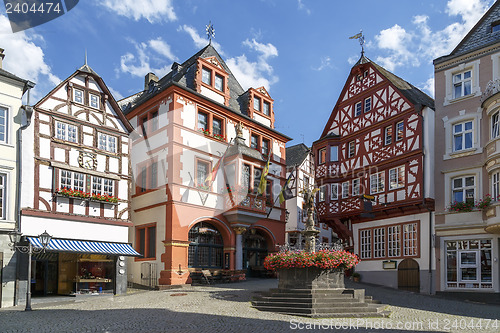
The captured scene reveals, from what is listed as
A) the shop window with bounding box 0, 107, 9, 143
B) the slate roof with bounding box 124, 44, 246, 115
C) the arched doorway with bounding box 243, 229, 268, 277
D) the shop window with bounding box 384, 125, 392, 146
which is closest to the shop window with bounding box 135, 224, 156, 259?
the arched doorway with bounding box 243, 229, 268, 277

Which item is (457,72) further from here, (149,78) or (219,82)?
(149,78)

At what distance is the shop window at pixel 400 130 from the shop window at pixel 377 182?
222 cm

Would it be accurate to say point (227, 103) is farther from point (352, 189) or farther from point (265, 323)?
point (265, 323)

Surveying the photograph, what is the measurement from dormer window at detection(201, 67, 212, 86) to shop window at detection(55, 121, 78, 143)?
341 inches

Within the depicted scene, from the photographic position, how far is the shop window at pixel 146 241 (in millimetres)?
26531

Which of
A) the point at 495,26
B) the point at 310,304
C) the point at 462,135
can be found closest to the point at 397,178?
the point at 462,135

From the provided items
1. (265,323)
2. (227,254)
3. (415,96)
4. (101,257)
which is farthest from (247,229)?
(265,323)

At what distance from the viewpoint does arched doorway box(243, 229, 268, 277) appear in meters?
30.6

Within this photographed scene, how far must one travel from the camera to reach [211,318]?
14.4 m

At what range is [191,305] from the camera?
17.1 meters

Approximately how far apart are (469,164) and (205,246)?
1432cm

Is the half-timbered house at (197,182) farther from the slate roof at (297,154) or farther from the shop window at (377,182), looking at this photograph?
the slate roof at (297,154)

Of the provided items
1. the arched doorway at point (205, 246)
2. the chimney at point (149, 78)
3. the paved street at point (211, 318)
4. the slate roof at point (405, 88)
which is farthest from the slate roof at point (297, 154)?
the paved street at point (211, 318)

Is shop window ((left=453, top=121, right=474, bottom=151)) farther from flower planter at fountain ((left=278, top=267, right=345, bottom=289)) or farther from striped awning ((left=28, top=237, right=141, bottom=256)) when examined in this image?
striped awning ((left=28, top=237, right=141, bottom=256))
